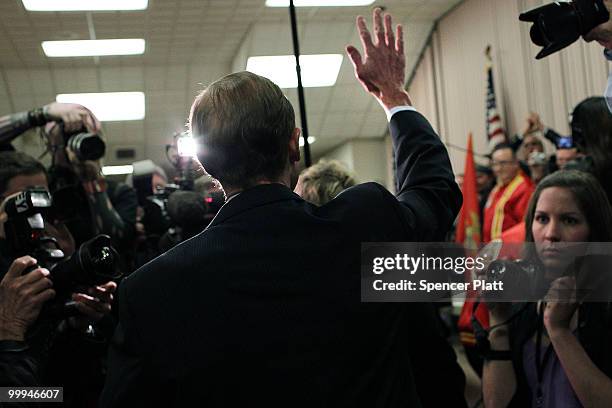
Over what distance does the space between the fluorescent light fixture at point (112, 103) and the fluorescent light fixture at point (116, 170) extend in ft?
0.36

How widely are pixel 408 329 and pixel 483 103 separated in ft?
3.48

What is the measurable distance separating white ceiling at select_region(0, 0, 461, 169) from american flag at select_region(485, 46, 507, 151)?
534 millimetres

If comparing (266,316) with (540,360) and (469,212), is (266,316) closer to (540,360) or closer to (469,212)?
(540,360)

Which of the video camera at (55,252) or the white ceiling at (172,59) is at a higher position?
the white ceiling at (172,59)

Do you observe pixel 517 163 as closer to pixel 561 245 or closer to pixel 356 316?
pixel 561 245

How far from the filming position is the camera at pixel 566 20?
1113 millimetres

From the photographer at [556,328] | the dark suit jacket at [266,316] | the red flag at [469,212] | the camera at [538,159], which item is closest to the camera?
the dark suit jacket at [266,316]

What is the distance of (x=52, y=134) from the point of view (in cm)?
148

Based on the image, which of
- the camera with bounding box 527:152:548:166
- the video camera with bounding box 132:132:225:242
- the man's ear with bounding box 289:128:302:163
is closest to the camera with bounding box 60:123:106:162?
the video camera with bounding box 132:132:225:242

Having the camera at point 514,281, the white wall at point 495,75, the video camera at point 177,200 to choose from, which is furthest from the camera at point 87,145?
the camera at point 514,281

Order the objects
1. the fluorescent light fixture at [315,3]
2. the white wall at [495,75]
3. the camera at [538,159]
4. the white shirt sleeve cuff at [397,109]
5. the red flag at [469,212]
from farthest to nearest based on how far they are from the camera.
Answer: the camera at [538,159]
the red flag at [469,212]
the white wall at [495,75]
the fluorescent light fixture at [315,3]
the white shirt sleeve cuff at [397,109]

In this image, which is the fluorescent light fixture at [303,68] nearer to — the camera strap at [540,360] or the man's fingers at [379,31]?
the man's fingers at [379,31]

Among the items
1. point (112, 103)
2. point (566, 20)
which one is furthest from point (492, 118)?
point (112, 103)

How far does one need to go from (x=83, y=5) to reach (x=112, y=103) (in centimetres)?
22
